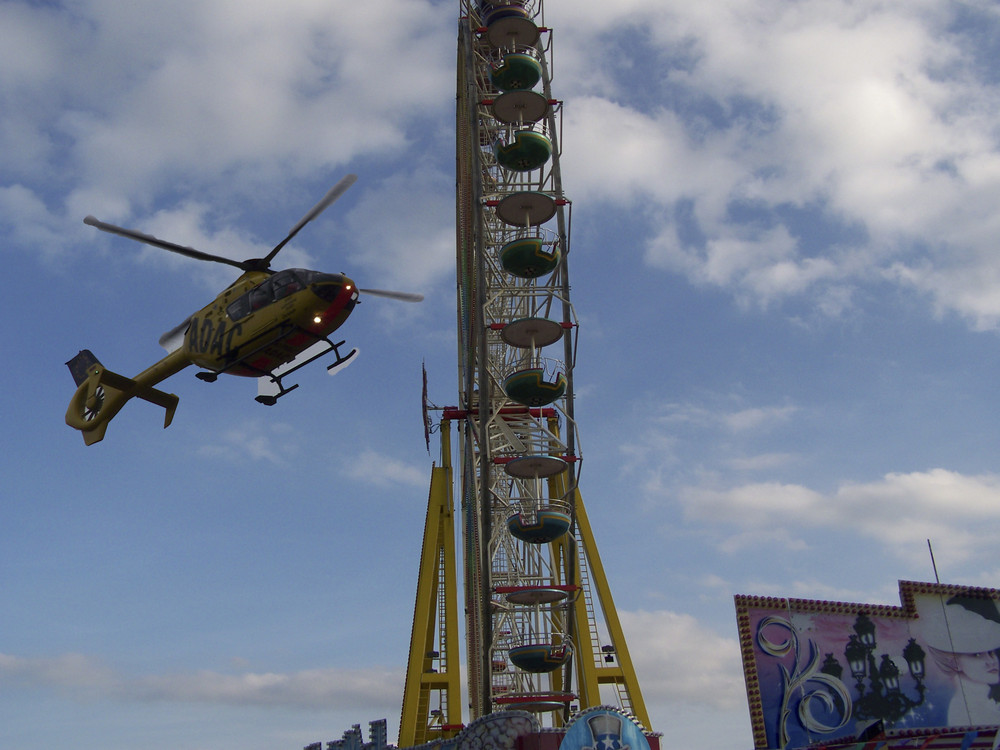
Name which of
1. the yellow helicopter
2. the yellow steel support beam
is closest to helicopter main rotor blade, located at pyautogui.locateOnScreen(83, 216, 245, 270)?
the yellow helicopter

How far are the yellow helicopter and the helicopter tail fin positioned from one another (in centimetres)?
3

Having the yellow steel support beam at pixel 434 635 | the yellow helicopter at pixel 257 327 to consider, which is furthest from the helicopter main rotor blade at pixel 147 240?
the yellow steel support beam at pixel 434 635

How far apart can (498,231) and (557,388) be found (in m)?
8.03

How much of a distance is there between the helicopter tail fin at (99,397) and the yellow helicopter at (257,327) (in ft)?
0.09

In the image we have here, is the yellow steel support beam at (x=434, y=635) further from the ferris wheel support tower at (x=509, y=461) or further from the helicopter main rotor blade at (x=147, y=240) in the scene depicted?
the helicopter main rotor blade at (x=147, y=240)

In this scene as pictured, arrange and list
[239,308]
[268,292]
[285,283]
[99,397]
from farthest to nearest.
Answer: [99,397] < [239,308] < [268,292] < [285,283]

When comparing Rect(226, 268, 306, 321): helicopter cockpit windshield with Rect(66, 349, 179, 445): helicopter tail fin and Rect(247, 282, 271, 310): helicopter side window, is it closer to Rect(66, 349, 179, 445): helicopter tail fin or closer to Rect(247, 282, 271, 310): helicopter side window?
Rect(247, 282, 271, 310): helicopter side window

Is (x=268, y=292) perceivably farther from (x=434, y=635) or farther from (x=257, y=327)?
(x=434, y=635)

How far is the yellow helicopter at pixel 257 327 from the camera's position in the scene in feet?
67.3

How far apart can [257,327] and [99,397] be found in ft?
24.4

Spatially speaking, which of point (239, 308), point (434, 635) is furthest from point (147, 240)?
point (434, 635)

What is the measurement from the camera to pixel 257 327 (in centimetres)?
2086

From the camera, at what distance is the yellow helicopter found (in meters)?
20.5

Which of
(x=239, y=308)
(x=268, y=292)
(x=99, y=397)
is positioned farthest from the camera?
(x=99, y=397)
